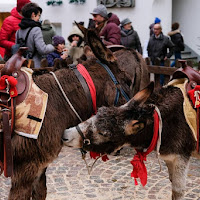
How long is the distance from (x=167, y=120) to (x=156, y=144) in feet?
0.81

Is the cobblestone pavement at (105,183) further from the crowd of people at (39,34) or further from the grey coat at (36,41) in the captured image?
the crowd of people at (39,34)

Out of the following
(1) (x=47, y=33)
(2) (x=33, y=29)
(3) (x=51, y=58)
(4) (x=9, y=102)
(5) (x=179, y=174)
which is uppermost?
(2) (x=33, y=29)

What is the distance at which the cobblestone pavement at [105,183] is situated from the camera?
4527 millimetres

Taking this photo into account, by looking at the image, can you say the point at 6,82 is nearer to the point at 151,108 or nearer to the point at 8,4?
the point at 151,108

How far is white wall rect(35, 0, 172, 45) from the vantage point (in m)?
12.8

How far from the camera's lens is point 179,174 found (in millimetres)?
3340

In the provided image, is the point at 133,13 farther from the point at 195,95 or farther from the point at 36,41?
the point at 195,95

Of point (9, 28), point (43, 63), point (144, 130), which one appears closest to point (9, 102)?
point (144, 130)

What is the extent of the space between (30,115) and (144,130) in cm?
99

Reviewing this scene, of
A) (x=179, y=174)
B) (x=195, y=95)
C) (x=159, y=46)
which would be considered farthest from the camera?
(x=159, y=46)

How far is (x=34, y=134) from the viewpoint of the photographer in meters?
2.79

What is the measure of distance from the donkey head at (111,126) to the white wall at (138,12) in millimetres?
10203

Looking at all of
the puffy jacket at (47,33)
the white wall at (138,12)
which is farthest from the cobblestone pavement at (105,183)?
the white wall at (138,12)

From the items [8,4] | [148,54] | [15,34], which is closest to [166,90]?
[15,34]
